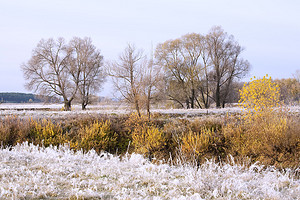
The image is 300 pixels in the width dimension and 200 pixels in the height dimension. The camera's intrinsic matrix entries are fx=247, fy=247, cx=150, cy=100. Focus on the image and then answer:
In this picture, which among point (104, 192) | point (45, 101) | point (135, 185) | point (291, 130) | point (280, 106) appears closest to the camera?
point (104, 192)

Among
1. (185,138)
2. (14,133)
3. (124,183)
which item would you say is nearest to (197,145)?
(185,138)

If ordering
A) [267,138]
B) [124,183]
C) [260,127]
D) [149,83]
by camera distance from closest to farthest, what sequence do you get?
[124,183] → [267,138] → [260,127] → [149,83]

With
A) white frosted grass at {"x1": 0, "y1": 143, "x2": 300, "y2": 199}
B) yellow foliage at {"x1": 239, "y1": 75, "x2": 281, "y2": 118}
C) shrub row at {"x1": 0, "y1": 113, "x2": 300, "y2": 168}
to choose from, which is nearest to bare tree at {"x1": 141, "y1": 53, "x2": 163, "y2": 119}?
shrub row at {"x1": 0, "y1": 113, "x2": 300, "y2": 168}

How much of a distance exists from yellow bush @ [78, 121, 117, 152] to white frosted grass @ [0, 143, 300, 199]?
15.2 feet

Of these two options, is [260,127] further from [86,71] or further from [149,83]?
[86,71]

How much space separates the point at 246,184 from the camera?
Result: 422 centimetres

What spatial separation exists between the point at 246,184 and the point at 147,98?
12.2 m

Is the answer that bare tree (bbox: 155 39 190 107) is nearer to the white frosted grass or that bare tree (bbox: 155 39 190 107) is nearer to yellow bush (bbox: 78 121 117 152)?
yellow bush (bbox: 78 121 117 152)

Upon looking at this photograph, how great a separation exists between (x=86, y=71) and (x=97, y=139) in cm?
1930

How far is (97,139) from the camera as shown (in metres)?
10.6

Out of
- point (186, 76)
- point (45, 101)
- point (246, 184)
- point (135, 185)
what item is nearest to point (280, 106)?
point (246, 184)

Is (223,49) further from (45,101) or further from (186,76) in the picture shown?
(45,101)

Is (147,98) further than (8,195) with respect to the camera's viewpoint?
Yes

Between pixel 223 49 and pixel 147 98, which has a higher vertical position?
pixel 223 49
